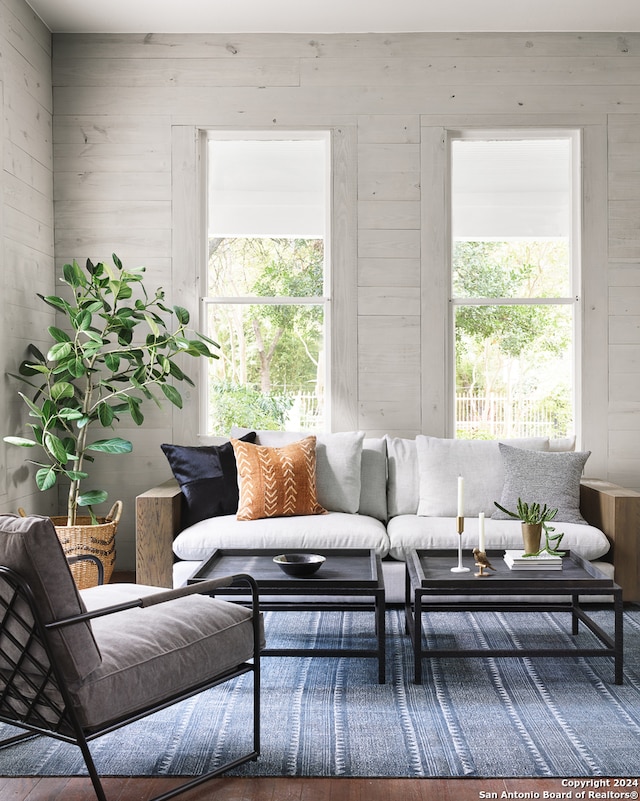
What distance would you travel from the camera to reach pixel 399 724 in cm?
246

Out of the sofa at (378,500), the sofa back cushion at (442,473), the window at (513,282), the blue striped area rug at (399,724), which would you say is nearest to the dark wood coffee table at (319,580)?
the blue striped area rug at (399,724)

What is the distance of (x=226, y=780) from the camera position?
213 cm

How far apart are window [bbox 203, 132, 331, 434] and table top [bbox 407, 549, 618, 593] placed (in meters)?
1.66

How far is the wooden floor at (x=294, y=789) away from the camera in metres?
2.04

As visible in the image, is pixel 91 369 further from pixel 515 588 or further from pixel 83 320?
pixel 515 588

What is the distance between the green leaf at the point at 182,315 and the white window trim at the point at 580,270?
4.54 feet

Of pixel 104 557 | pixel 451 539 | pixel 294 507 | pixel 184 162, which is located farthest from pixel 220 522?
pixel 184 162

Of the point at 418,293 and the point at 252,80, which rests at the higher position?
the point at 252,80

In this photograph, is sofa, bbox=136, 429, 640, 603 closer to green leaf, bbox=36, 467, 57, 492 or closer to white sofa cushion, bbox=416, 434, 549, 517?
white sofa cushion, bbox=416, 434, 549, 517

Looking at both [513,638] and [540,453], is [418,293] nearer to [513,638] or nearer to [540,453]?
[540,453]

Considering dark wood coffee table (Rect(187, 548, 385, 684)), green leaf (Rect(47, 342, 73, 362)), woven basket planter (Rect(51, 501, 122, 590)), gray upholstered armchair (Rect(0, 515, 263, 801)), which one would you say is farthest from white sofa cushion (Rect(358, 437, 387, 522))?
gray upholstered armchair (Rect(0, 515, 263, 801))

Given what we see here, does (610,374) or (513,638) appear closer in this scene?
(513,638)

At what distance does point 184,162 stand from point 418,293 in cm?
158

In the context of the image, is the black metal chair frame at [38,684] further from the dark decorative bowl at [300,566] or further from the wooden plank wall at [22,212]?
the wooden plank wall at [22,212]
